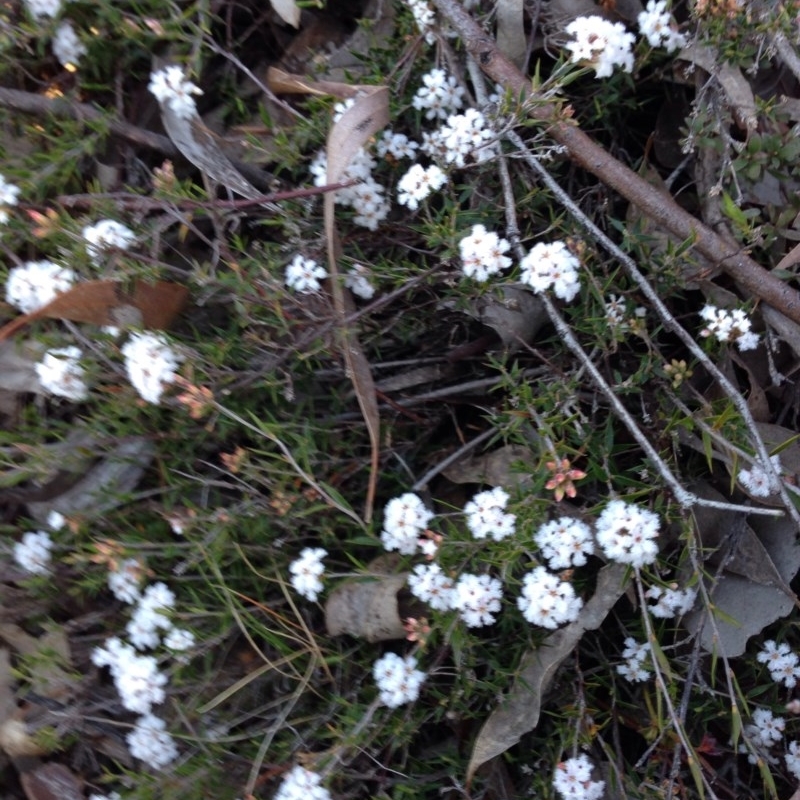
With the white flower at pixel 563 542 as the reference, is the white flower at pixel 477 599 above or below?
below

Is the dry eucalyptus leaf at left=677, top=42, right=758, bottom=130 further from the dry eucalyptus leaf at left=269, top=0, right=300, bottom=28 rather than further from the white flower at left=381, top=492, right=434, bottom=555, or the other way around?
the white flower at left=381, top=492, right=434, bottom=555

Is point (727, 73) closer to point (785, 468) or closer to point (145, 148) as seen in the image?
point (785, 468)

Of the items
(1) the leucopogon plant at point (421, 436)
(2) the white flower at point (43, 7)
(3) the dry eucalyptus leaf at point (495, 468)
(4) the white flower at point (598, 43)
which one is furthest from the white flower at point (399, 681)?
(2) the white flower at point (43, 7)

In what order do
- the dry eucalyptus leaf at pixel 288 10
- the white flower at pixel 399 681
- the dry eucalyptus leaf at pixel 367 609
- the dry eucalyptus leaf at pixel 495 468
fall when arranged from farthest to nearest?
the dry eucalyptus leaf at pixel 288 10 → the dry eucalyptus leaf at pixel 495 468 → the dry eucalyptus leaf at pixel 367 609 → the white flower at pixel 399 681

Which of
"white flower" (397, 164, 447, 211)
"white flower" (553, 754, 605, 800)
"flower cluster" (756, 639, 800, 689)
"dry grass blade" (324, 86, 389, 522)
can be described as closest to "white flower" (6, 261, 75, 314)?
"dry grass blade" (324, 86, 389, 522)

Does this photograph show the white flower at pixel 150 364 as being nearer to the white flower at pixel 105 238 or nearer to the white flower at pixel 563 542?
the white flower at pixel 105 238

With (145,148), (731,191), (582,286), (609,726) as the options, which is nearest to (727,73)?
(731,191)
